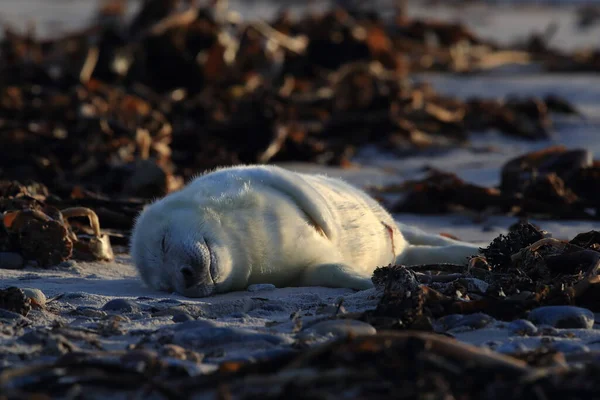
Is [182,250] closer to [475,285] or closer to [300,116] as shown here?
[475,285]

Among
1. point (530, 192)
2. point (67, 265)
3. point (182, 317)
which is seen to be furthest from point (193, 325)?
point (530, 192)

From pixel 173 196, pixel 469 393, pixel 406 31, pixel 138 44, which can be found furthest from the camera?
pixel 406 31

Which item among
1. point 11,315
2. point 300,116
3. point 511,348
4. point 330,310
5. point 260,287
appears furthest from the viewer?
point 300,116

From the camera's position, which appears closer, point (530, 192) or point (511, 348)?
point (511, 348)

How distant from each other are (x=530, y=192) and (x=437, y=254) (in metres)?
1.71

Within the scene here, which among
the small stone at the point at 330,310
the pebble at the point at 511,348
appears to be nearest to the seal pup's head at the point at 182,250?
the small stone at the point at 330,310

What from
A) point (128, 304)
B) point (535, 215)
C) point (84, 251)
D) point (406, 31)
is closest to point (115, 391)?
point (128, 304)

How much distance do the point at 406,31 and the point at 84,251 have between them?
1170 centimetres

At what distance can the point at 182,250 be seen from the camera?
14.1 ft

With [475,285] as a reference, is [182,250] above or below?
above

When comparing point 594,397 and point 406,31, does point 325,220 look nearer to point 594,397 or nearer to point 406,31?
point 594,397

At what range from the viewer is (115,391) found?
2645mm

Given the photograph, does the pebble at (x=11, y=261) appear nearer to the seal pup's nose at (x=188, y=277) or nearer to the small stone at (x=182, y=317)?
the seal pup's nose at (x=188, y=277)

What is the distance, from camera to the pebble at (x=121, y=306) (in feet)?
12.5
